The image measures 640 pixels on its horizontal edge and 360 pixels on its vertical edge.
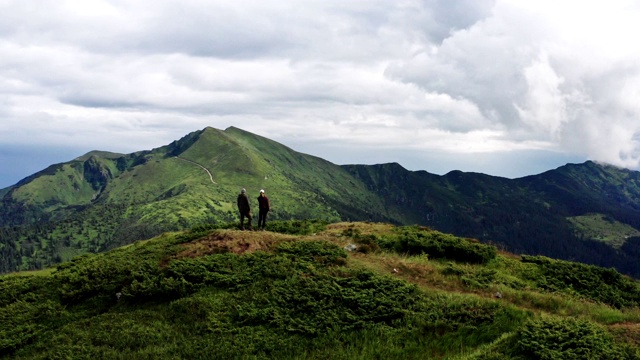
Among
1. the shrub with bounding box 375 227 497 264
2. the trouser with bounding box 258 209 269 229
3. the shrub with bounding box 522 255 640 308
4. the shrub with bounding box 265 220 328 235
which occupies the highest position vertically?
the trouser with bounding box 258 209 269 229

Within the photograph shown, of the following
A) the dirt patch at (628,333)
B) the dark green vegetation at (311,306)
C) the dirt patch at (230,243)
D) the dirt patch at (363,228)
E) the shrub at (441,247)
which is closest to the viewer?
the dirt patch at (628,333)

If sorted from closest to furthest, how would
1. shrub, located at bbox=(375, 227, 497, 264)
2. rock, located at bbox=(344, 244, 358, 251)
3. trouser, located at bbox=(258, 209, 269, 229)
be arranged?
rock, located at bbox=(344, 244, 358, 251)
shrub, located at bbox=(375, 227, 497, 264)
trouser, located at bbox=(258, 209, 269, 229)

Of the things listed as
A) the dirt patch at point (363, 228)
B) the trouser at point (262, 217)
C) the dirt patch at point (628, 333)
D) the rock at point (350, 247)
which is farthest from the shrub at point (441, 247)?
the dirt patch at point (628, 333)

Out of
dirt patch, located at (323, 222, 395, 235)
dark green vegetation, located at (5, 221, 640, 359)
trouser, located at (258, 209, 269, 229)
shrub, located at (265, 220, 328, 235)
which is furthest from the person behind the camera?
shrub, located at (265, 220, 328, 235)

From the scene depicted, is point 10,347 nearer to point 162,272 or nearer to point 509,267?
point 162,272

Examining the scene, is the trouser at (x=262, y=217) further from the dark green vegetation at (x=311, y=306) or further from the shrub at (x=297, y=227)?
the dark green vegetation at (x=311, y=306)

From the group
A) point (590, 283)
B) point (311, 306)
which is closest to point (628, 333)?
point (590, 283)

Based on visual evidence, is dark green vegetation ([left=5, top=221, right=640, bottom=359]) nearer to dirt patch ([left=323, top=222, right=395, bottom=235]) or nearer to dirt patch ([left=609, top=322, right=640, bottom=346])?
dirt patch ([left=609, top=322, right=640, bottom=346])

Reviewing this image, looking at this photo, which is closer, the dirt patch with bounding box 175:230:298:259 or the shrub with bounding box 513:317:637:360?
the shrub with bounding box 513:317:637:360

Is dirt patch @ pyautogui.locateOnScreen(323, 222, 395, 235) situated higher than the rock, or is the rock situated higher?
dirt patch @ pyautogui.locateOnScreen(323, 222, 395, 235)

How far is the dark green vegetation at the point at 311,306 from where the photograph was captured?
16.7 metres

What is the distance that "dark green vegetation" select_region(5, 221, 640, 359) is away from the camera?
16656 mm

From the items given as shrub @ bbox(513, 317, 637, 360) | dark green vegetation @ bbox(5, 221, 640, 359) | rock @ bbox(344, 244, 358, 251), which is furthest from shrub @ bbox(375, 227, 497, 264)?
shrub @ bbox(513, 317, 637, 360)

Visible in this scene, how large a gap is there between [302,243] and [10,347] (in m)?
15.9
